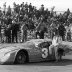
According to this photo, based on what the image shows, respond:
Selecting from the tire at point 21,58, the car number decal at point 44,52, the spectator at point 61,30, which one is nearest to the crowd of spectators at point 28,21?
the spectator at point 61,30

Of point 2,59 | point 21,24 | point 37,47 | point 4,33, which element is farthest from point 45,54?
point 21,24

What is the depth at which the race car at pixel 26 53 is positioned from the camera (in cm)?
1098

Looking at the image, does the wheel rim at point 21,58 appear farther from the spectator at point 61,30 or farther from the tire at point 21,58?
the spectator at point 61,30

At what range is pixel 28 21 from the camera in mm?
32219

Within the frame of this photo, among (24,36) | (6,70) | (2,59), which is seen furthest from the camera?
(24,36)

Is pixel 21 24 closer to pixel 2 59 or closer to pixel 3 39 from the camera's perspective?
pixel 3 39

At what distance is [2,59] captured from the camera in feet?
35.8

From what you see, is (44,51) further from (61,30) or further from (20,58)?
(61,30)

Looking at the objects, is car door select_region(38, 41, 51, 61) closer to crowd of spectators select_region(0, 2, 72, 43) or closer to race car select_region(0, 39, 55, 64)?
race car select_region(0, 39, 55, 64)

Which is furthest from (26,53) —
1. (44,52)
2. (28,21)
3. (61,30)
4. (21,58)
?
(28,21)

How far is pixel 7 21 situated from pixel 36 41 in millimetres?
18035

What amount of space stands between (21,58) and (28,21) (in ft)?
68.7

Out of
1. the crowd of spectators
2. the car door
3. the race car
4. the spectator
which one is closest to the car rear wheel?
the race car

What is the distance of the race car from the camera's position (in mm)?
10984
